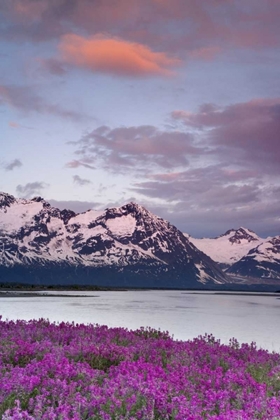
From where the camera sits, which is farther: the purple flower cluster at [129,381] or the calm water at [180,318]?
the calm water at [180,318]

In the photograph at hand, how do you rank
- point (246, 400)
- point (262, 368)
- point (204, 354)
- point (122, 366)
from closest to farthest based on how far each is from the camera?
point (246, 400) → point (122, 366) → point (262, 368) → point (204, 354)

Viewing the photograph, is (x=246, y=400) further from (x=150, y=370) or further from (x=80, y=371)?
(x=80, y=371)

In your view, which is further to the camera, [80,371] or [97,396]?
[80,371]

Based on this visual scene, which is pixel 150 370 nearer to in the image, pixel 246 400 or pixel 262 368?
pixel 246 400

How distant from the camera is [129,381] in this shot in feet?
31.1

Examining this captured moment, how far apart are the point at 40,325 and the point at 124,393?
1192cm

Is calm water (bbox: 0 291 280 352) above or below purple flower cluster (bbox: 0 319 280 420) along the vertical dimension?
below

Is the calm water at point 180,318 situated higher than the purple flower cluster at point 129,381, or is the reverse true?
the purple flower cluster at point 129,381

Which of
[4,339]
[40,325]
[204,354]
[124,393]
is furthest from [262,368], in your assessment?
[40,325]

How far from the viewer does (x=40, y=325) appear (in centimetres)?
2003

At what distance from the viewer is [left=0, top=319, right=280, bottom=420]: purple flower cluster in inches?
315

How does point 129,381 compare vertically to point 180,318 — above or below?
above

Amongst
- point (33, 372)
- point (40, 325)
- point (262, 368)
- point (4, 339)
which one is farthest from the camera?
point (40, 325)

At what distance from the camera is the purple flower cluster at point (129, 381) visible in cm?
801
